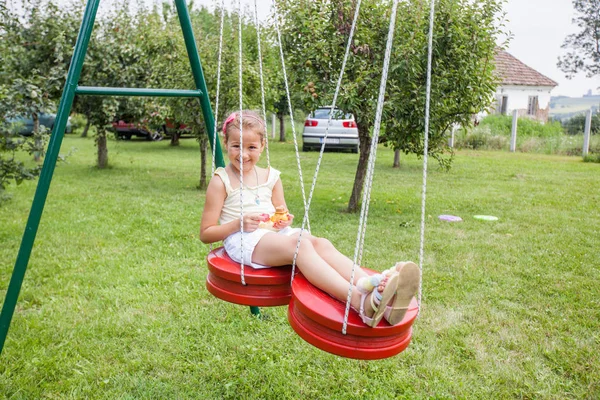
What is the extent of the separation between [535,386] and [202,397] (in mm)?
1868

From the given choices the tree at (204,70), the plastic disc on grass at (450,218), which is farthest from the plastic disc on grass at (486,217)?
the tree at (204,70)

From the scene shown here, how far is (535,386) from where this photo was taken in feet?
9.32

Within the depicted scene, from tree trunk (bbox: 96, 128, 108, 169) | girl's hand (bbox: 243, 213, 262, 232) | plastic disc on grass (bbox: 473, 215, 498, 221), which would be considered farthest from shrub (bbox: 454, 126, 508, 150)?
girl's hand (bbox: 243, 213, 262, 232)

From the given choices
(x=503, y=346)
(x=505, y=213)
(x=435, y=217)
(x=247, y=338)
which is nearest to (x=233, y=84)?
(x=435, y=217)

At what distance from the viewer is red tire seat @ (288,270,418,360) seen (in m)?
1.86

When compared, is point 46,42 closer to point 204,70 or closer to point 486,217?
point 204,70

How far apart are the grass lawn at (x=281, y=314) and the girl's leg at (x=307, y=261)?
87 centimetres

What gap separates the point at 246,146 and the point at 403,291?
3.92 feet

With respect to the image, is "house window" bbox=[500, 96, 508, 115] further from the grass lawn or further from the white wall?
the grass lawn

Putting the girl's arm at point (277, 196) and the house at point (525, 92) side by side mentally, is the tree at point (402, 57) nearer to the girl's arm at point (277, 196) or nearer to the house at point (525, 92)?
the girl's arm at point (277, 196)

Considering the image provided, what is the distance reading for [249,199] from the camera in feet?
8.94

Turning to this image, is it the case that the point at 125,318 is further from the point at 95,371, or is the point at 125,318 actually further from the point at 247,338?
the point at 247,338

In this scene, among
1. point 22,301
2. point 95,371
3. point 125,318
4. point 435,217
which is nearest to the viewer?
point 95,371

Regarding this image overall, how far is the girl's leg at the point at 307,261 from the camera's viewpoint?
6.67 ft
